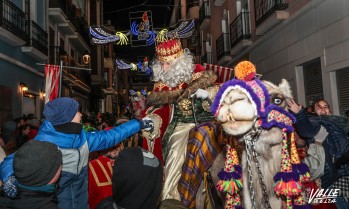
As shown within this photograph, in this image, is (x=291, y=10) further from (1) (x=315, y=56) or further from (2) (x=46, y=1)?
(2) (x=46, y=1)

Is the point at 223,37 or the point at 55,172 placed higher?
the point at 223,37

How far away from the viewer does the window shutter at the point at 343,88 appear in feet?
27.7

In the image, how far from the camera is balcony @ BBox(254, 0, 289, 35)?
1099cm

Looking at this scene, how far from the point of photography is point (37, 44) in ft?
50.1

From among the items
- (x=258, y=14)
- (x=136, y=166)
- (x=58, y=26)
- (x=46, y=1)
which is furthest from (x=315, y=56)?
(x=58, y=26)

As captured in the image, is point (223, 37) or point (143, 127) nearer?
point (143, 127)

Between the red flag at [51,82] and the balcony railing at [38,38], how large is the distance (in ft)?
25.9

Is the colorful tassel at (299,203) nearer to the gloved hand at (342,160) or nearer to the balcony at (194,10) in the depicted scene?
the gloved hand at (342,160)

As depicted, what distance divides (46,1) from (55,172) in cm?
1755

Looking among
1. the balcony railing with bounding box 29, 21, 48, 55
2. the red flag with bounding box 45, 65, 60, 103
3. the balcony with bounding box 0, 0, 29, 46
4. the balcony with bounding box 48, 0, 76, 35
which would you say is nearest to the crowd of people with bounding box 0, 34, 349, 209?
the red flag with bounding box 45, 65, 60, 103

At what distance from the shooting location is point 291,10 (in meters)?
10.8

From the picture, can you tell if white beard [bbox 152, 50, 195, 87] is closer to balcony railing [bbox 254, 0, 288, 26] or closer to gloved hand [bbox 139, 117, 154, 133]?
gloved hand [bbox 139, 117, 154, 133]

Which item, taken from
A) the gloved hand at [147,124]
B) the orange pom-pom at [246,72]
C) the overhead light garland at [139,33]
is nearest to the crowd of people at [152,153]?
the gloved hand at [147,124]

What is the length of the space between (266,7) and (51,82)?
313 inches
